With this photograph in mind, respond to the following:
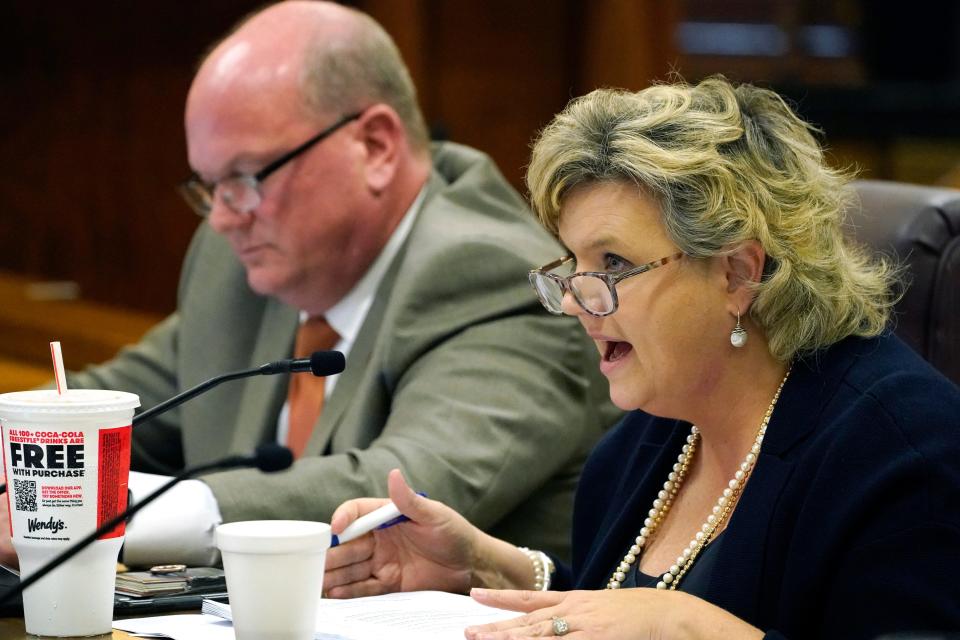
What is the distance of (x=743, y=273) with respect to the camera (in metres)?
1.51

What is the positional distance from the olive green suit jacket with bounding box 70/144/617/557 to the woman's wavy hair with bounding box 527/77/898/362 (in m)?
0.55

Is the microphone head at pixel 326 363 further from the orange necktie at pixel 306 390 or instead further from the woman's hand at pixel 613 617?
the orange necktie at pixel 306 390

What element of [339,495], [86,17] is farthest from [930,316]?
[86,17]

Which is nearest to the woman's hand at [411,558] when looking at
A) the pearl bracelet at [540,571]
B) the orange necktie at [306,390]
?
the pearl bracelet at [540,571]

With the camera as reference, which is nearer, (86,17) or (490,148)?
(490,148)

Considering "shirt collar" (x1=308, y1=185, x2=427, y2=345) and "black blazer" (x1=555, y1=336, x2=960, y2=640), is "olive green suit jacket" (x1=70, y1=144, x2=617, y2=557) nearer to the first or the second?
"shirt collar" (x1=308, y1=185, x2=427, y2=345)

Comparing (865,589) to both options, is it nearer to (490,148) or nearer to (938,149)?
(490,148)

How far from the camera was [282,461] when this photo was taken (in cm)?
110

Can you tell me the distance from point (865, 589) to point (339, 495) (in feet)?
2.70

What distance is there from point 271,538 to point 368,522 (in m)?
0.37

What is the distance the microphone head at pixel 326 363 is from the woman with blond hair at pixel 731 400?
17cm

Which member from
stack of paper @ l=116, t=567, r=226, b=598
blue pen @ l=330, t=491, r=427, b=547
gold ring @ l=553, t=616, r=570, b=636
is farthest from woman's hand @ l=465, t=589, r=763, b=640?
stack of paper @ l=116, t=567, r=226, b=598

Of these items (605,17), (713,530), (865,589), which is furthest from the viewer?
(605,17)

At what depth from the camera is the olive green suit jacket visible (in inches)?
78.0
